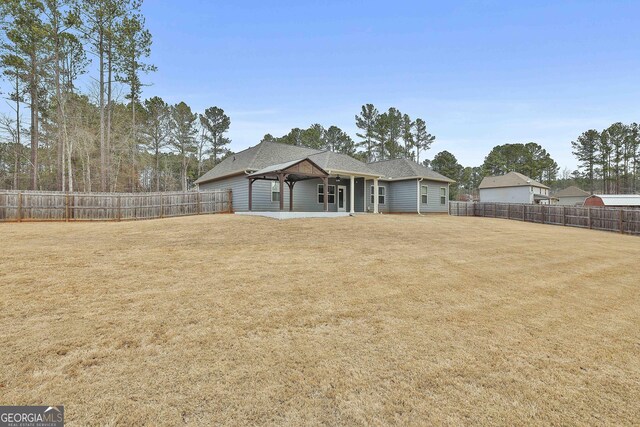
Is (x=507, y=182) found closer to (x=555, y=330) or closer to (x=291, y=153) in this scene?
(x=291, y=153)

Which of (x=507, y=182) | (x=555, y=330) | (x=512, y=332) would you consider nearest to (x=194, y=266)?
(x=512, y=332)

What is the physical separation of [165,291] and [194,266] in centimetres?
145

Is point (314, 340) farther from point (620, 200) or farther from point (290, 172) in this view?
point (620, 200)

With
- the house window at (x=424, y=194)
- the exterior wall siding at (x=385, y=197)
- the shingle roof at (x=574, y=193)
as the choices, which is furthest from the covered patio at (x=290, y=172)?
the shingle roof at (x=574, y=193)

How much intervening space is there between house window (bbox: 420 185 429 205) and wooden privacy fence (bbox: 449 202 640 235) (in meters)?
6.21

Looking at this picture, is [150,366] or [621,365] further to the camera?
[621,365]

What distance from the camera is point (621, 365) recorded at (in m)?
2.88

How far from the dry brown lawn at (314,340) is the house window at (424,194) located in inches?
655

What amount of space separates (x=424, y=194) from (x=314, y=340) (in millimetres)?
22099

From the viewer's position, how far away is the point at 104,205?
16.5 metres

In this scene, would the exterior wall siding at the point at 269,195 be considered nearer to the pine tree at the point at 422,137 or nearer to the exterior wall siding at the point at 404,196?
the exterior wall siding at the point at 404,196

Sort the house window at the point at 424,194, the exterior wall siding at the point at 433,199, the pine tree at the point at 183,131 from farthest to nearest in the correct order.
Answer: the pine tree at the point at 183,131, the exterior wall siding at the point at 433,199, the house window at the point at 424,194

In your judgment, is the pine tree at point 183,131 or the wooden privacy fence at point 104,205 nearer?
the wooden privacy fence at point 104,205

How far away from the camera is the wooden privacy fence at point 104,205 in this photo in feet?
47.9
